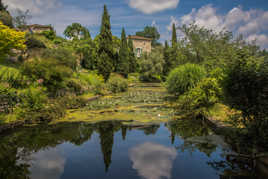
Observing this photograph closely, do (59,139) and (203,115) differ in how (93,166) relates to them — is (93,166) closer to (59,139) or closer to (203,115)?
(59,139)

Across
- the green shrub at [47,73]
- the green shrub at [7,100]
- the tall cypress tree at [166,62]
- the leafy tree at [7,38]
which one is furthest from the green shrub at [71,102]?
the tall cypress tree at [166,62]

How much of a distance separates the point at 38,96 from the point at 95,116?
2423 mm

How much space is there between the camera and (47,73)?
1035 centimetres

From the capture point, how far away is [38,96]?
7.29 metres

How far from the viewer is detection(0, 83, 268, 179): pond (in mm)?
3221

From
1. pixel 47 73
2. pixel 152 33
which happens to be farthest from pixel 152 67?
pixel 152 33

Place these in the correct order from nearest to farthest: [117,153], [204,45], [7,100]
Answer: [117,153]
[7,100]
[204,45]

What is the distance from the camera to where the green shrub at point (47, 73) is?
10.1 meters

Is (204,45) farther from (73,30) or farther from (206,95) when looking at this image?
(73,30)

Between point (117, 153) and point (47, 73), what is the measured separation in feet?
26.5

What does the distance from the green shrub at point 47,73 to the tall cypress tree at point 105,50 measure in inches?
649

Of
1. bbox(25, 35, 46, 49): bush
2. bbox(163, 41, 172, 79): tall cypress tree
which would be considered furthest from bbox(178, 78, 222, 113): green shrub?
bbox(163, 41, 172, 79): tall cypress tree

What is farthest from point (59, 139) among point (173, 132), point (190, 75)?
point (190, 75)

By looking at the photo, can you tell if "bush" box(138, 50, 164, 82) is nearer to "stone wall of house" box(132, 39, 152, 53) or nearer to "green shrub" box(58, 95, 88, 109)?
"stone wall of house" box(132, 39, 152, 53)
